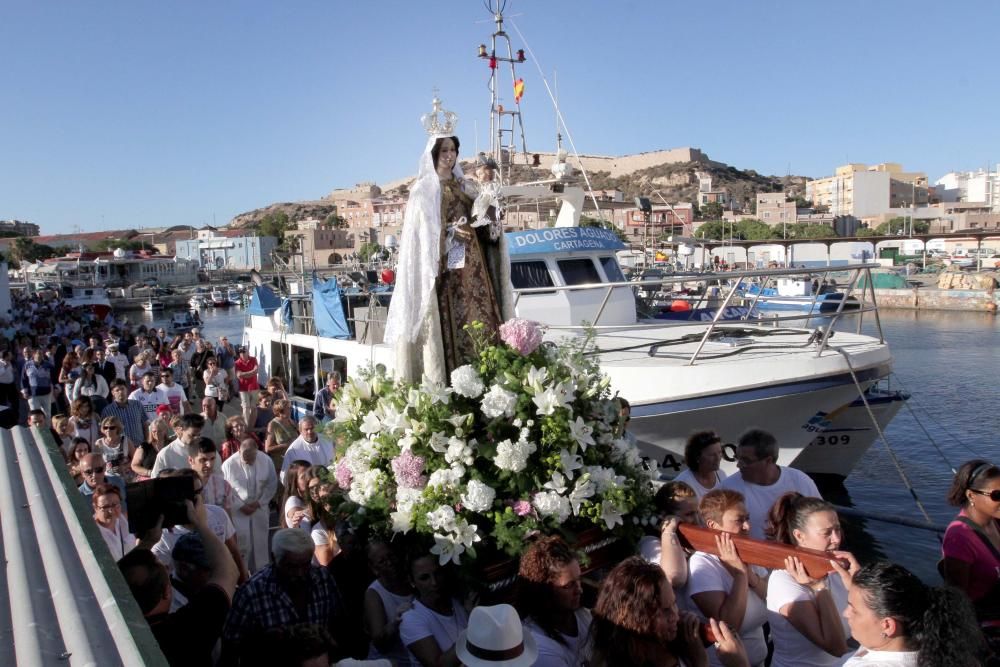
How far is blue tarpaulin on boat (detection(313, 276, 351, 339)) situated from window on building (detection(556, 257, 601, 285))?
3.71 metres

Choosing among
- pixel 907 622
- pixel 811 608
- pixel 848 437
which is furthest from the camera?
pixel 848 437

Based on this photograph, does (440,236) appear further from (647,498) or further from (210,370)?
(210,370)

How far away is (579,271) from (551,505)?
351 inches

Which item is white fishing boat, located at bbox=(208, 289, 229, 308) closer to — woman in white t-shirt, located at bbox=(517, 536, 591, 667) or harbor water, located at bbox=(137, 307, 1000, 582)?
harbor water, located at bbox=(137, 307, 1000, 582)

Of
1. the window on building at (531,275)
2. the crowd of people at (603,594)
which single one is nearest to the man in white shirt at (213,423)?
the crowd of people at (603,594)

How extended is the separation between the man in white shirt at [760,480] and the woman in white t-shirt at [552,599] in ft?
6.07

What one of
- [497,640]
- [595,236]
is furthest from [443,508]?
[595,236]

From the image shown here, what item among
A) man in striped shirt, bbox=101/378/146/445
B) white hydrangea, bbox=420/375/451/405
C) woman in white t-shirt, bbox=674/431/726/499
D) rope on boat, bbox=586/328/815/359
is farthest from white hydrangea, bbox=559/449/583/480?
man in striped shirt, bbox=101/378/146/445

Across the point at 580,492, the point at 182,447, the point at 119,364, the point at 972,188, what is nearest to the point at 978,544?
the point at 580,492

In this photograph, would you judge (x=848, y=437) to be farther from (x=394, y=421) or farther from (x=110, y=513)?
(x=110, y=513)

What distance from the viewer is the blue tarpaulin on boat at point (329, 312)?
41.3 feet

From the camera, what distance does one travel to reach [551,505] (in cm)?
327

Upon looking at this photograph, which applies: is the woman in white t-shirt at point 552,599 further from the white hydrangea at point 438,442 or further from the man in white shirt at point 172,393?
the man in white shirt at point 172,393

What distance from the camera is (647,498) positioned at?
367 cm
